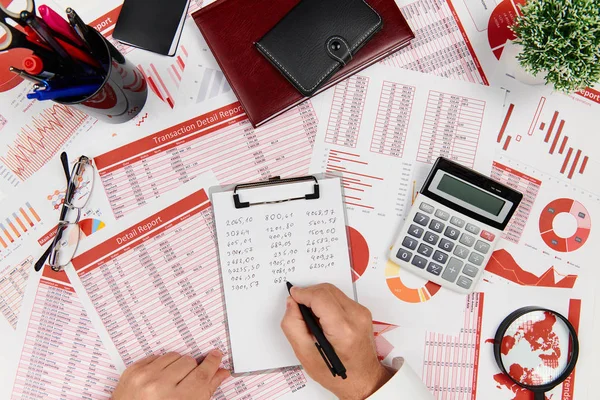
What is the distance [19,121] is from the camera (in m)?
0.82

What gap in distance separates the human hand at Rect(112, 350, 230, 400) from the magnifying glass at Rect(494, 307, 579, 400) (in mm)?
534

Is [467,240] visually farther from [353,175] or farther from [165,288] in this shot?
[165,288]

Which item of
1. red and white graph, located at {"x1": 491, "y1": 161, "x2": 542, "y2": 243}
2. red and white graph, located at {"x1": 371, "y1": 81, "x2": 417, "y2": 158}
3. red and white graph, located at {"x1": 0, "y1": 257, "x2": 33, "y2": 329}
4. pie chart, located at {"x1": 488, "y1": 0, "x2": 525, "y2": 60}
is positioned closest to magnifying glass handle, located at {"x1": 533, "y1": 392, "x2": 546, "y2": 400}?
red and white graph, located at {"x1": 491, "y1": 161, "x2": 542, "y2": 243}

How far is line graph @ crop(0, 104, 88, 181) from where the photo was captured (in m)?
0.81

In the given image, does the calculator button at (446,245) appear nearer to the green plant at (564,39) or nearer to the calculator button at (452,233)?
the calculator button at (452,233)

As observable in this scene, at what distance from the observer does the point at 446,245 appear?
31.5 inches

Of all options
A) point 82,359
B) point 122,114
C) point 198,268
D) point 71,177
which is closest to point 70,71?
point 122,114

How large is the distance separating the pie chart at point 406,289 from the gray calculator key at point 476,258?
0.08 meters

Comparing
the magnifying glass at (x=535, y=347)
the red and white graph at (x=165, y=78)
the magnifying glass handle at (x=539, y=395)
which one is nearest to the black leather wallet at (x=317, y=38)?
the red and white graph at (x=165, y=78)

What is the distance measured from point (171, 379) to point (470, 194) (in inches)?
25.5

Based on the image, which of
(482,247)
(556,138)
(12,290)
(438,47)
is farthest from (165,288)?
(556,138)

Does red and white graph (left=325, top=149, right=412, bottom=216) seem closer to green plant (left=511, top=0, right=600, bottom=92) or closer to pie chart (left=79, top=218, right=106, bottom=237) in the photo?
green plant (left=511, top=0, right=600, bottom=92)

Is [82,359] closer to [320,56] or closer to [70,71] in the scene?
[70,71]

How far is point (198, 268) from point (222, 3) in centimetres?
50
